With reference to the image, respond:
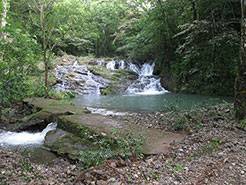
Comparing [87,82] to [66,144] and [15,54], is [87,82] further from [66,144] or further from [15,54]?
[66,144]

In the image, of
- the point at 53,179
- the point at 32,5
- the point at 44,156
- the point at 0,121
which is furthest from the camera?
the point at 32,5

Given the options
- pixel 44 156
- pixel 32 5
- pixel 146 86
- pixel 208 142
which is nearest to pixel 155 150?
pixel 208 142

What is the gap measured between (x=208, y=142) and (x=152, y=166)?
4.21 ft

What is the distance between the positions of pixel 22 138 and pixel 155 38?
12188mm

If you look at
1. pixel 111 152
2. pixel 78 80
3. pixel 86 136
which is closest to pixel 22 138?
pixel 86 136

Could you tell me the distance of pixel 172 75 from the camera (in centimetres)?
1521

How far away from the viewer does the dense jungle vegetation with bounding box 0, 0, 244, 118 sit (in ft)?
17.5

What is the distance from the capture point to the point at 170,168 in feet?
7.92

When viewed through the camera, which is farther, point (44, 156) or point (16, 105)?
point (16, 105)


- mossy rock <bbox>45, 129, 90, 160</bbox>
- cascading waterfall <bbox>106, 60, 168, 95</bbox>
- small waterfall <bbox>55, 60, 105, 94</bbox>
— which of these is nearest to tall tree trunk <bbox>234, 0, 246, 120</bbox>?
mossy rock <bbox>45, 129, 90, 160</bbox>

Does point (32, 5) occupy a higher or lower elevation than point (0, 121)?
higher

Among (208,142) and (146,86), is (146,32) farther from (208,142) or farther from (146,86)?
(208,142)

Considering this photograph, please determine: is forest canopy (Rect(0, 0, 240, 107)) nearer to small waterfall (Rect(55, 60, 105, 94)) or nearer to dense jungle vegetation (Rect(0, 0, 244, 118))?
dense jungle vegetation (Rect(0, 0, 244, 118))

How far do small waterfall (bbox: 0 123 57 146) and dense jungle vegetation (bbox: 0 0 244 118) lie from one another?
36.1 inches
